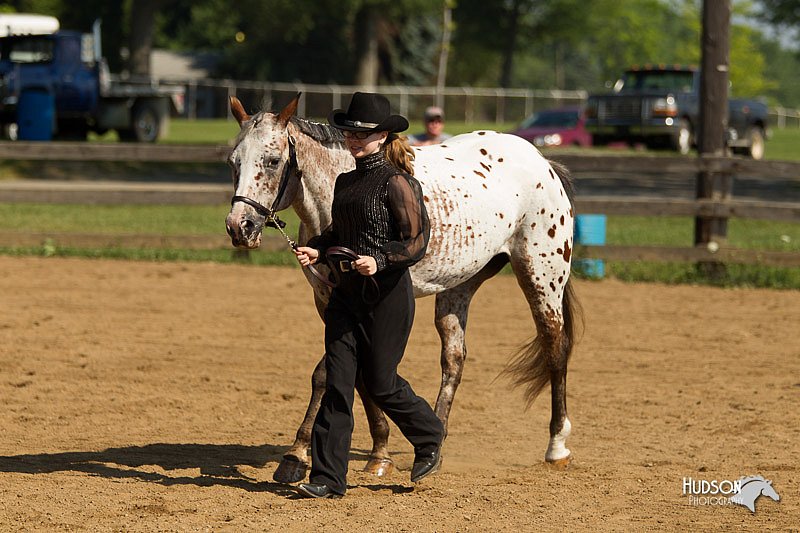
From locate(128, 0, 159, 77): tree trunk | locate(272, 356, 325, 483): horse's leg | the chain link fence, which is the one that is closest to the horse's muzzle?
locate(272, 356, 325, 483): horse's leg

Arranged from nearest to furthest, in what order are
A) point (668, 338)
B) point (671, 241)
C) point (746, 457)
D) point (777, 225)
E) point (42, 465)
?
point (42, 465) < point (746, 457) < point (668, 338) < point (671, 241) < point (777, 225)

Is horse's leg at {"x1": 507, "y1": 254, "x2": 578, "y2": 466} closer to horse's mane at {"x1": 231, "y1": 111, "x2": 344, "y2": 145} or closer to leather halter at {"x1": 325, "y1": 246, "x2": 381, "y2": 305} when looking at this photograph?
horse's mane at {"x1": 231, "y1": 111, "x2": 344, "y2": 145}

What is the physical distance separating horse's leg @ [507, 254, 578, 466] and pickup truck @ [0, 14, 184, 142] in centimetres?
2014

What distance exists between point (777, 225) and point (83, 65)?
15759 mm

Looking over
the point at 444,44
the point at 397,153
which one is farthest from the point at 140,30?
the point at 397,153

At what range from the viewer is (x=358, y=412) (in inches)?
283

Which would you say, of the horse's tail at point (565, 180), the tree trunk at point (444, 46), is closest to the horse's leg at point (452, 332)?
the horse's tail at point (565, 180)

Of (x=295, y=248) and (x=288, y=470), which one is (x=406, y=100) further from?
(x=295, y=248)

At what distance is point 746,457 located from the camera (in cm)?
601

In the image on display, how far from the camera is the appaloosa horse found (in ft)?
16.8

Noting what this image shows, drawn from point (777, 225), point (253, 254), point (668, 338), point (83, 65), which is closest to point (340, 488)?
point (668, 338)

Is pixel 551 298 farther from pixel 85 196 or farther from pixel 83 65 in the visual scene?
pixel 83 65

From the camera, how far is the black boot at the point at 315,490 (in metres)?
5.03

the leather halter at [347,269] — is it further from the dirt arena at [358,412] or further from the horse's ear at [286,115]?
the dirt arena at [358,412]
